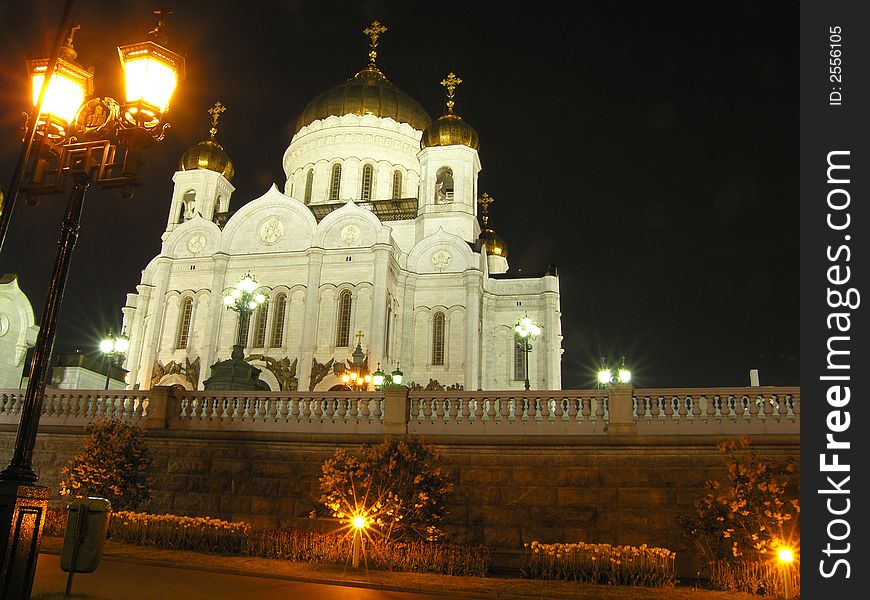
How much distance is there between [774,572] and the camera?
10.4 metres

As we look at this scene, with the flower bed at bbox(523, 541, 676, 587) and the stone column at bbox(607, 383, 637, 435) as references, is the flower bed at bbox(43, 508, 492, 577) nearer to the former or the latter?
the flower bed at bbox(523, 541, 676, 587)

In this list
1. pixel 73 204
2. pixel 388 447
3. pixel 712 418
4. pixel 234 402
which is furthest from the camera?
pixel 234 402

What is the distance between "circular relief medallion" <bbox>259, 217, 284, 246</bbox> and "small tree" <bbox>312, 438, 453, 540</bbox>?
29.8m

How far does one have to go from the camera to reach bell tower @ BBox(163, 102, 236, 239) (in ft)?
159

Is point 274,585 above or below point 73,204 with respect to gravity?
below

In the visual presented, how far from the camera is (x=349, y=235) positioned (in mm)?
39438

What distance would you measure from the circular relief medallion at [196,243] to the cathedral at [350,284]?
7cm

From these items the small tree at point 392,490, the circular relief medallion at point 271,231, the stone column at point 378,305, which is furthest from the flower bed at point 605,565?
the circular relief medallion at point 271,231

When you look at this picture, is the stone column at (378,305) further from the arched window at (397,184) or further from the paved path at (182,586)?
the paved path at (182,586)

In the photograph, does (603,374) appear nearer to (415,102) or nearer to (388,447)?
(388,447)

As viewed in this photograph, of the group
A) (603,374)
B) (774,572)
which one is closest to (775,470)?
(774,572)

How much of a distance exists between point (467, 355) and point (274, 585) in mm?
29085

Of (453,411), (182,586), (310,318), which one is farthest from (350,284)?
(182,586)

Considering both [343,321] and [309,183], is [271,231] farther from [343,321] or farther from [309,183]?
[309,183]
